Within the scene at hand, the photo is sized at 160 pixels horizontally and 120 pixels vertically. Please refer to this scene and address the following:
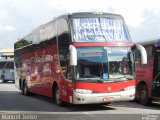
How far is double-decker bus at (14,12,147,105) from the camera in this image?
50.0 feet

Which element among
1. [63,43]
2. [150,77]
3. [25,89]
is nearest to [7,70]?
[25,89]

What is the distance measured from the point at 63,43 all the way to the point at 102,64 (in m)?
1.94

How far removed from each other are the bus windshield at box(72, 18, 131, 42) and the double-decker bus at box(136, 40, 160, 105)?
1873mm

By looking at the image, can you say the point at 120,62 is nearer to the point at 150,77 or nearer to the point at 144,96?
the point at 150,77

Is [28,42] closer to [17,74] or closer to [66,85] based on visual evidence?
[17,74]

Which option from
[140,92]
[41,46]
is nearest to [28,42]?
[41,46]

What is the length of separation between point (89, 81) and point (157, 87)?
3.49 metres

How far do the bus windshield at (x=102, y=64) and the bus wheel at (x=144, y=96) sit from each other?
2740 millimetres

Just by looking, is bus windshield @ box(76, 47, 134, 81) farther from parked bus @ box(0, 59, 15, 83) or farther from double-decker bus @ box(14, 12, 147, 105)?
parked bus @ box(0, 59, 15, 83)

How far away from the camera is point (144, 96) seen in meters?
18.5

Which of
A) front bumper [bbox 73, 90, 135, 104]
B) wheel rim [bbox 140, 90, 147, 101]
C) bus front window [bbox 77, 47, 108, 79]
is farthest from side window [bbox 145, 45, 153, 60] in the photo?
bus front window [bbox 77, 47, 108, 79]

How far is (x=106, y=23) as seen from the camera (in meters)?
16.4

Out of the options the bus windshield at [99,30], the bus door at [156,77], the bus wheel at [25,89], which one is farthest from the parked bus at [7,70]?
the bus windshield at [99,30]

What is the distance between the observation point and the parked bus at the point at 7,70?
4516cm
